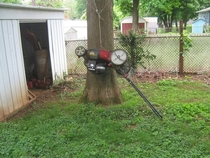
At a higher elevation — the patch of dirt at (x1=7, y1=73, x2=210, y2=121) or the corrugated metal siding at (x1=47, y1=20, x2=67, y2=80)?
the corrugated metal siding at (x1=47, y1=20, x2=67, y2=80)

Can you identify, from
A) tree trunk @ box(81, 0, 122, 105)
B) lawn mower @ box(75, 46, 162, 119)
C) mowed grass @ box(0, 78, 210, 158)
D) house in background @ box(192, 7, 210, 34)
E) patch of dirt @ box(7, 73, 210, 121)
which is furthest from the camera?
house in background @ box(192, 7, 210, 34)

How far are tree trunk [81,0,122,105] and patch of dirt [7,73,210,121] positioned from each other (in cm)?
107

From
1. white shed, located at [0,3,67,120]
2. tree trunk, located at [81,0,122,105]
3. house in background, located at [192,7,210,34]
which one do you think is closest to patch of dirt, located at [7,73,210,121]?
white shed, located at [0,3,67,120]

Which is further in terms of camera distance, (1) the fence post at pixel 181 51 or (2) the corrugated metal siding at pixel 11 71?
(1) the fence post at pixel 181 51

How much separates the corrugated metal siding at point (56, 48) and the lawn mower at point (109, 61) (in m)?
2.31

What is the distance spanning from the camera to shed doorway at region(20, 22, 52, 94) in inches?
231

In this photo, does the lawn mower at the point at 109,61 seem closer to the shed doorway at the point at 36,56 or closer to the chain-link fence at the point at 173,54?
the shed doorway at the point at 36,56

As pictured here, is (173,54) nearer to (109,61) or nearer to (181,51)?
(181,51)

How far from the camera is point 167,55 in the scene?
653 centimetres

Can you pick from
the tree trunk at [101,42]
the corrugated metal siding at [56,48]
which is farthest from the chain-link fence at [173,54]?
the tree trunk at [101,42]

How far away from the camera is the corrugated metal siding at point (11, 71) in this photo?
386 centimetres

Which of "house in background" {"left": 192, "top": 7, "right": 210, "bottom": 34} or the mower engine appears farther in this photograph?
"house in background" {"left": 192, "top": 7, "right": 210, "bottom": 34}

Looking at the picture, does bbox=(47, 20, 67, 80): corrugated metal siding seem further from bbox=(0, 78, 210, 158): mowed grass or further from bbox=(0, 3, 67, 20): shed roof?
bbox=(0, 78, 210, 158): mowed grass

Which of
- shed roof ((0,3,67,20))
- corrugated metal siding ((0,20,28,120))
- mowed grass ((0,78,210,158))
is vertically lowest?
mowed grass ((0,78,210,158))
